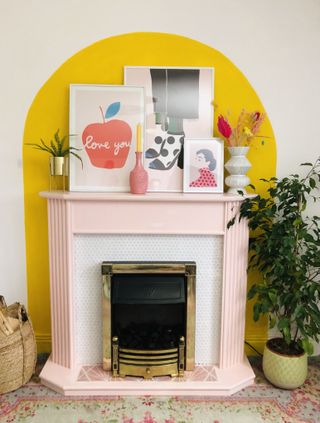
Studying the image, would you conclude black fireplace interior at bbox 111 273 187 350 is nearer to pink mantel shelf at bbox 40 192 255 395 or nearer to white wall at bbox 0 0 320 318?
pink mantel shelf at bbox 40 192 255 395

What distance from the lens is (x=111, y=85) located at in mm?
2094

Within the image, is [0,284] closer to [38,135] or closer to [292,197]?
[38,135]

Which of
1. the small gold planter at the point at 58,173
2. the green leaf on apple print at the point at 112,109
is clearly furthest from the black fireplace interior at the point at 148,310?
the green leaf on apple print at the point at 112,109

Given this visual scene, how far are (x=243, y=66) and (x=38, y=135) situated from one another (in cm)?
138

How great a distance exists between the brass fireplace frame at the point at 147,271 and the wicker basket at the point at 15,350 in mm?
442

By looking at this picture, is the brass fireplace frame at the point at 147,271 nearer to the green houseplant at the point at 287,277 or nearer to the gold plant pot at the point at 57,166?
the green houseplant at the point at 287,277

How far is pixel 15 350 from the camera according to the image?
6.27 feet

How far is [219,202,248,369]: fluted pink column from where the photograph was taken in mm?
1989

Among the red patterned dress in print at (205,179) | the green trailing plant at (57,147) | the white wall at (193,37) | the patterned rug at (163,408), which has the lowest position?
the patterned rug at (163,408)

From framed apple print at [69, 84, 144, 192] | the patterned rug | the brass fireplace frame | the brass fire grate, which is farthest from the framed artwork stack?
the patterned rug

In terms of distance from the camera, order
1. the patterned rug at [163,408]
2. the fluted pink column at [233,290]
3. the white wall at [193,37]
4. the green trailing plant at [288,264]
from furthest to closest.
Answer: the white wall at [193,37], the fluted pink column at [233,290], the green trailing plant at [288,264], the patterned rug at [163,408]

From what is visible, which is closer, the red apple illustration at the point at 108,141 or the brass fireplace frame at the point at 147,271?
the brass fireplace frame at the point at 147,271

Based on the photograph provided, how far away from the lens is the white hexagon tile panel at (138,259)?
2.03 metres

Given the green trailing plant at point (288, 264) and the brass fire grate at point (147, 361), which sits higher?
the green trailing plant at point (288, 264)
